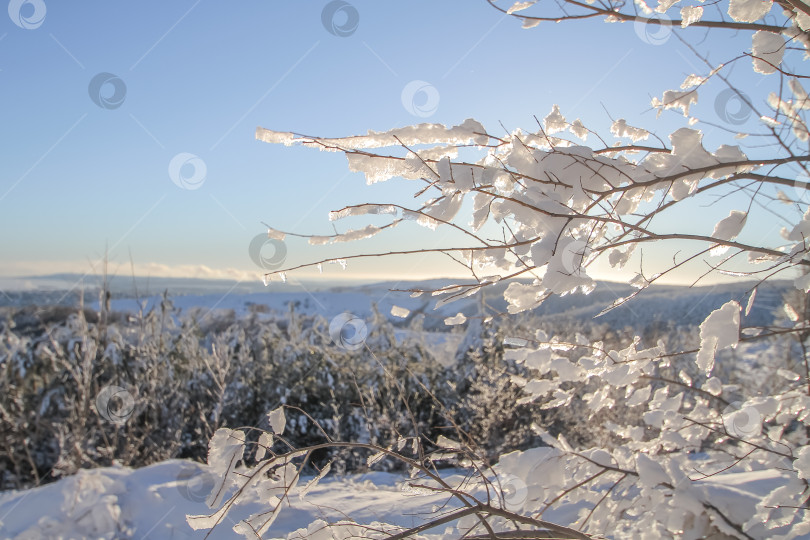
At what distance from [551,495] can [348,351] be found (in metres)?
4.87

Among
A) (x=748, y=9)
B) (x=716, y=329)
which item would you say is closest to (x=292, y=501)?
(x=716, y=329)

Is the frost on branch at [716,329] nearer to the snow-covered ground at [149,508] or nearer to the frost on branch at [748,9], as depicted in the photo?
the frost on branch at [748,9]

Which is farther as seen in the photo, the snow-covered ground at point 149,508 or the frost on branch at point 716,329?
the snow-covered ground at point 149,508

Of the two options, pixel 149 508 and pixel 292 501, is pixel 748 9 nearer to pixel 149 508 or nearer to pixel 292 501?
pixel 292 501

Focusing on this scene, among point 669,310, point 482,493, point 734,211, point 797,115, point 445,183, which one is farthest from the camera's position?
point 669,310

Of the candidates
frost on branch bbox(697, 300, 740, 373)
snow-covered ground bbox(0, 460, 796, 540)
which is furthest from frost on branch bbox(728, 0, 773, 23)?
snow-covered ground bbox(0, 460, 796, 540)

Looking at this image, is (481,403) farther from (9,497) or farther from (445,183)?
(445,183)

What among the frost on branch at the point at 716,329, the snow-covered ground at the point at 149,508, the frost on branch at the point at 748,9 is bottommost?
the snow-covered ground at the point at 149,508

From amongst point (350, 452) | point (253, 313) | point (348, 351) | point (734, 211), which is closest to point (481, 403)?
point (350, 452)

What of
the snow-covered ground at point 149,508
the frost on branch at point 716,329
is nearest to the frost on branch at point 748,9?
the frost on branch at point 716,329

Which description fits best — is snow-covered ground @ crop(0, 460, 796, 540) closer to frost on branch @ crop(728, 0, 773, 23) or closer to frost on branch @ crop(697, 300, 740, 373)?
frost on branch @ crop(697, 300, 740, 373)

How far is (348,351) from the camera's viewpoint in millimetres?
6734

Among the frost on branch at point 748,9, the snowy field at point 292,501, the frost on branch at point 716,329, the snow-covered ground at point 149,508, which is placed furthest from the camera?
the snow-covered ground at point 149,508

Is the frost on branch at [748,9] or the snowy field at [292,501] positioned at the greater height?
the frost on branch at [748,9]
